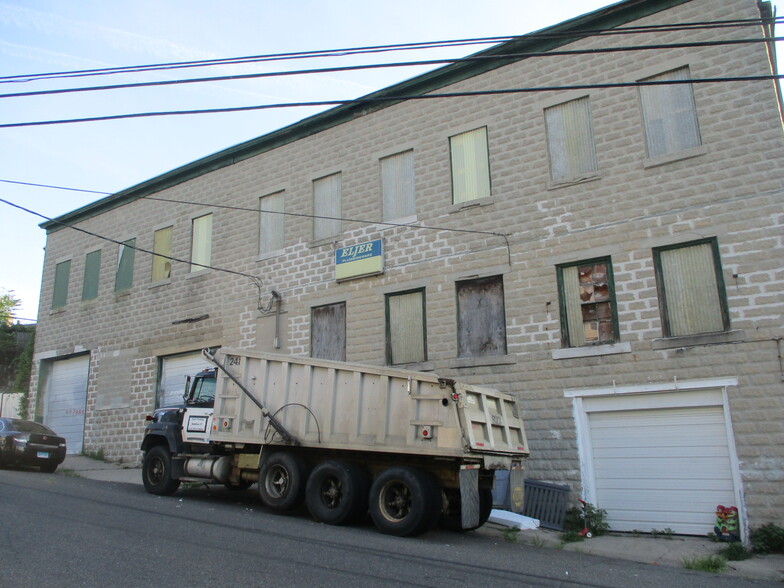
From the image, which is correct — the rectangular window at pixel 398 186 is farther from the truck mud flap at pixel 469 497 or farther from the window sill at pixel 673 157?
the truck mud flap at pixel 469 497

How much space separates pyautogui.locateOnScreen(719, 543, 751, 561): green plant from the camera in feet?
32.8

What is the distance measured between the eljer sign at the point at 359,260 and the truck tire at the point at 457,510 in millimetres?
6656

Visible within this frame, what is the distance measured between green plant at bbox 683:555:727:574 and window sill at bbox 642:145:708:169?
274 inches

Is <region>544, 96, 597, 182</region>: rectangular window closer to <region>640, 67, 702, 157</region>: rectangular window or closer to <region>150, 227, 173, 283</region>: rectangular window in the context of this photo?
<region>640, 67, 702, 157</region>: rectangular window

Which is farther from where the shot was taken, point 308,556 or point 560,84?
point 560,84

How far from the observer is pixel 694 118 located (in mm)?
12602

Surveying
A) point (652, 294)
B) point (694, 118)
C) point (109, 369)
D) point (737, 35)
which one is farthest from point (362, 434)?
point (109, 369)

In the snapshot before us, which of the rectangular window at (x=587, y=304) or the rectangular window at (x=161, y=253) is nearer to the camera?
the rectangular window at (x=587, y=304)

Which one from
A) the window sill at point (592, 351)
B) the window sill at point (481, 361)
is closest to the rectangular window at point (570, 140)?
the window sill at point (592, 351)

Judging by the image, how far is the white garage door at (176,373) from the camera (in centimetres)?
1991

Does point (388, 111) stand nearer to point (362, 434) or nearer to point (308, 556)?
point (362, 434)

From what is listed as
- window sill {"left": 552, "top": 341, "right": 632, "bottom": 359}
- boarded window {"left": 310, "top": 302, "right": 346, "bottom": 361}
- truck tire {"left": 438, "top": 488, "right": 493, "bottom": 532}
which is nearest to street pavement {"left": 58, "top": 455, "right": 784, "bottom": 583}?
truck tire {"left": 438, "top": 488, "right": 493, "bottom": 532}

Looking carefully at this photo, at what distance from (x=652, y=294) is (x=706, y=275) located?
963 mm

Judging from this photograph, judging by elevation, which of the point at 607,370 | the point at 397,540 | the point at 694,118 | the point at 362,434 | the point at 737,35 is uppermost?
the point at 737,35
